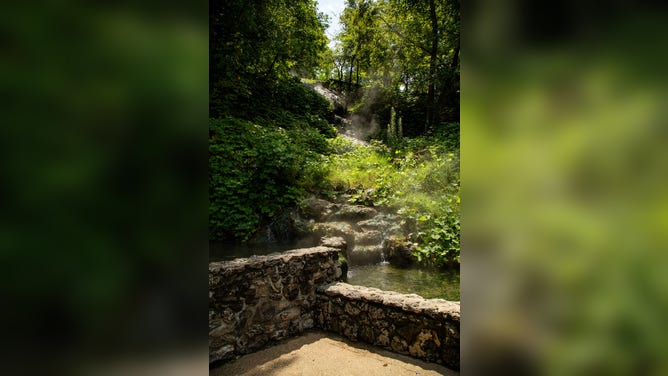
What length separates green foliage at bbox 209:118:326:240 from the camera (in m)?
8.83

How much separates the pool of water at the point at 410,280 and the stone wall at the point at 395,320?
1.62 metres

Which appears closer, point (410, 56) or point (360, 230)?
point (360, 230)

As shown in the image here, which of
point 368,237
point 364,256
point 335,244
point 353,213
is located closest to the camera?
point 335,244

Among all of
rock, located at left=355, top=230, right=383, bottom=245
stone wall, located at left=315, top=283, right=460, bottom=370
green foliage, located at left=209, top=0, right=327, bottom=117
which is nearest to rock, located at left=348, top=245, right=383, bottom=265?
rock, located at left=355, top=230, right=383, bottom=245

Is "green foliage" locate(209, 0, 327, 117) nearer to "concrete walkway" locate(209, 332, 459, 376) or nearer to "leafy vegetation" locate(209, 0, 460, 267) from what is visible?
"leafy vegetation" locate(209, 0, 460, 267)

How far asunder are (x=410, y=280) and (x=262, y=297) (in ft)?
11.5

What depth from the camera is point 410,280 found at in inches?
255

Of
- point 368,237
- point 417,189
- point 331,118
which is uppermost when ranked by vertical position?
point 331,118

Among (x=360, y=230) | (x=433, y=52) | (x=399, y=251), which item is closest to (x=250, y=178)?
(x=360, y=230)

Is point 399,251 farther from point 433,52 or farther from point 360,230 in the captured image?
point 433,52
